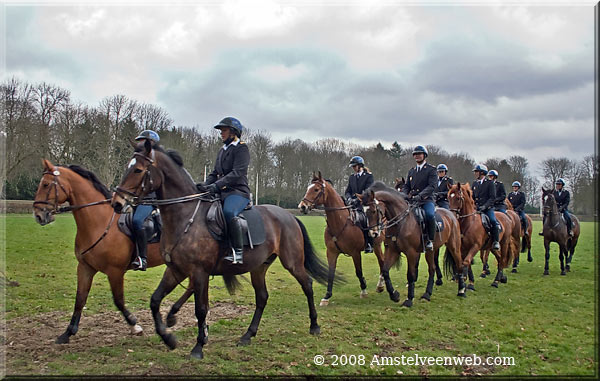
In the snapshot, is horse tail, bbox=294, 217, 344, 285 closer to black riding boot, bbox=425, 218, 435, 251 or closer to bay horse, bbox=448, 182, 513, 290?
black riding boot, bbox=425, 218, 435, 251

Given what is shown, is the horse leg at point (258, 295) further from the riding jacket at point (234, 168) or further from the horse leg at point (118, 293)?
the horse leg at point (118, 293)

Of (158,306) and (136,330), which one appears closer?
(158,306)

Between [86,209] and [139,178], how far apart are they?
185 centimetres

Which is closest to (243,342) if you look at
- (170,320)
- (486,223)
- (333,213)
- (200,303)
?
(200,303)

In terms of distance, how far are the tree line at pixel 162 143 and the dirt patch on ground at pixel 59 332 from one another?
13149 mm

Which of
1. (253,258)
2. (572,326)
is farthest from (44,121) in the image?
(572,326)

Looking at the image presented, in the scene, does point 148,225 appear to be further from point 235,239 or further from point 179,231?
point 235,239

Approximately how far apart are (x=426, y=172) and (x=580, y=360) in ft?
18.2

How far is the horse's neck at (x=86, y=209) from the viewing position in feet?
22.2

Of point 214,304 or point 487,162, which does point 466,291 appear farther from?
point 487,162

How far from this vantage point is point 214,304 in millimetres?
9367

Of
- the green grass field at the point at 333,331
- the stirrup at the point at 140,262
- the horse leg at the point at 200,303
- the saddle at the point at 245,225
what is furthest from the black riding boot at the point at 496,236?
the stirrup at the point at 140,262

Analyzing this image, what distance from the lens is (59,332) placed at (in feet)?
22.7

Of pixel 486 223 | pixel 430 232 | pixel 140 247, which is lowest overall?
pixel 140 247
